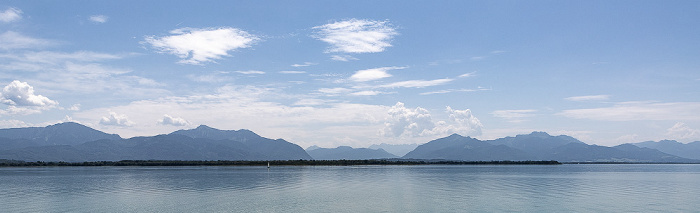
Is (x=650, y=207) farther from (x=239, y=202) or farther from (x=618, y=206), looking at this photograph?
(x=239, y=202)

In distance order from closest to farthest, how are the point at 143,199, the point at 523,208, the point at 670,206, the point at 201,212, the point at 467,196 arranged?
the point at 201,212
the point at 523,208
the point at 670,206
the point at 143,199
the point at 467,196

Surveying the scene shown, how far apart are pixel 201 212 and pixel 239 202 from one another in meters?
8.69

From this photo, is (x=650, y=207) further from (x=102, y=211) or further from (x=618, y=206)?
(x=102, y=211)

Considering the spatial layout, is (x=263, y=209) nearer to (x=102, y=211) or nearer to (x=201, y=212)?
(x=201, y=212)

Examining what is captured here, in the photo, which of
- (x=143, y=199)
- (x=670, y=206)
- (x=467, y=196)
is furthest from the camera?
(x=467, y=196)

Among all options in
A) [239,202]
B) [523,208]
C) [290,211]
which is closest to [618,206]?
[523,208]

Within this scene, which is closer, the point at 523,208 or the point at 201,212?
the point at 201,212

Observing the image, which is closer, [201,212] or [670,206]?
[201,212]

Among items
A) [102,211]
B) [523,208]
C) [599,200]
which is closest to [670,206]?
[599,200]

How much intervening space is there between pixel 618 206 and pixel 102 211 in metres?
53.0

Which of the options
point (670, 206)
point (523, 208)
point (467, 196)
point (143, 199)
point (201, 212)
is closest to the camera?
point (201, 212)

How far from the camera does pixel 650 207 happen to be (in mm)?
53281

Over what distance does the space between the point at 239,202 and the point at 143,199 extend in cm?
1277

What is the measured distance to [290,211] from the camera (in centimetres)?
4800
